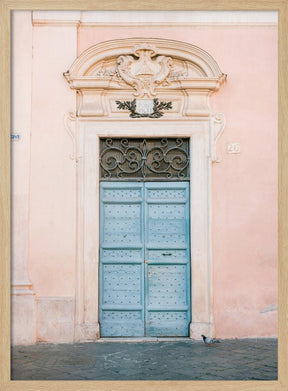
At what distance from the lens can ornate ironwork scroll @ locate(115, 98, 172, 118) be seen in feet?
27.5

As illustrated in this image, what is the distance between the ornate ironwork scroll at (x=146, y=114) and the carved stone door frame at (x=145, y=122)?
0.03m

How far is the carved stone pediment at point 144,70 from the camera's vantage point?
27.4ft

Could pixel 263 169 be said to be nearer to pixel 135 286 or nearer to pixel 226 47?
pixel 226 47

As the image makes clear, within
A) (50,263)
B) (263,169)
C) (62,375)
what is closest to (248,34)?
(263,169)

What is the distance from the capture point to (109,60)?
844 cm

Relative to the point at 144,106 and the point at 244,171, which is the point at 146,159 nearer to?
the point at 144,106

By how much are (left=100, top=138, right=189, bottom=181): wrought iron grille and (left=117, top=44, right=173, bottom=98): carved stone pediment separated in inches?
26.4

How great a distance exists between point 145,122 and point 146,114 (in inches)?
4.2

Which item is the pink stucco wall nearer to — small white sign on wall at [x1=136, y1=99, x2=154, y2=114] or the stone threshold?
the stone threshold

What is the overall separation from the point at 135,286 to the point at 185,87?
275 centimetres

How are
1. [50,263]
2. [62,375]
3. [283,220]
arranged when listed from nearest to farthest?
[283,220], [62,375], [50,263]

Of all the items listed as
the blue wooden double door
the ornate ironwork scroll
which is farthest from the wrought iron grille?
the ornate ironwork scroll
